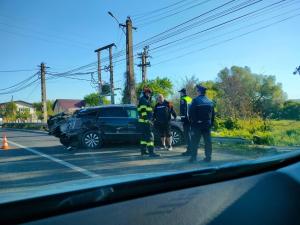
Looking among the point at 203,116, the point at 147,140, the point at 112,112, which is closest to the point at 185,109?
the point at 147,140

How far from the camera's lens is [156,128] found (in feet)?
43.2

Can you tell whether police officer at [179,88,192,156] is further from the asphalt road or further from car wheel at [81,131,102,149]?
car wheel at [81,131,102,149]

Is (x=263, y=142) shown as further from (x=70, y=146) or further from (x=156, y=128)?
(x=70, y=146)

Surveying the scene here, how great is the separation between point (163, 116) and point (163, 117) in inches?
1.3

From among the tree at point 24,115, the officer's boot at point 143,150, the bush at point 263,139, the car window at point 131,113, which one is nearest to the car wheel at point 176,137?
the car window at point 131,113

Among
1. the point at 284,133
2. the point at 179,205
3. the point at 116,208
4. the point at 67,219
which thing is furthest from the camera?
the point at 284,133

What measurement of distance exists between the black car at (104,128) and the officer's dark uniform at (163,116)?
115 cm

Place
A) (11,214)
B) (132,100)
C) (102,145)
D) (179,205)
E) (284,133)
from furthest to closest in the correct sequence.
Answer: (132,100) → (284,133) → (102,145) → (179,205) → (11,214)

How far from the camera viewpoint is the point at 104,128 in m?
14.4

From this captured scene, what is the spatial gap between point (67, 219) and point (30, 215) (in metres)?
0.18

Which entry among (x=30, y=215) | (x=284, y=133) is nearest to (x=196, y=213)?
(x=30, y=215)

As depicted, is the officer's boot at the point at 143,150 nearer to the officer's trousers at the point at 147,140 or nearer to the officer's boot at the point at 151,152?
the officer's trousers at the point at 147,140

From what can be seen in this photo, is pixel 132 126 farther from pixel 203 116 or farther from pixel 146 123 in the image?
pixel 203 116

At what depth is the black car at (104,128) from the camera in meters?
14.3
